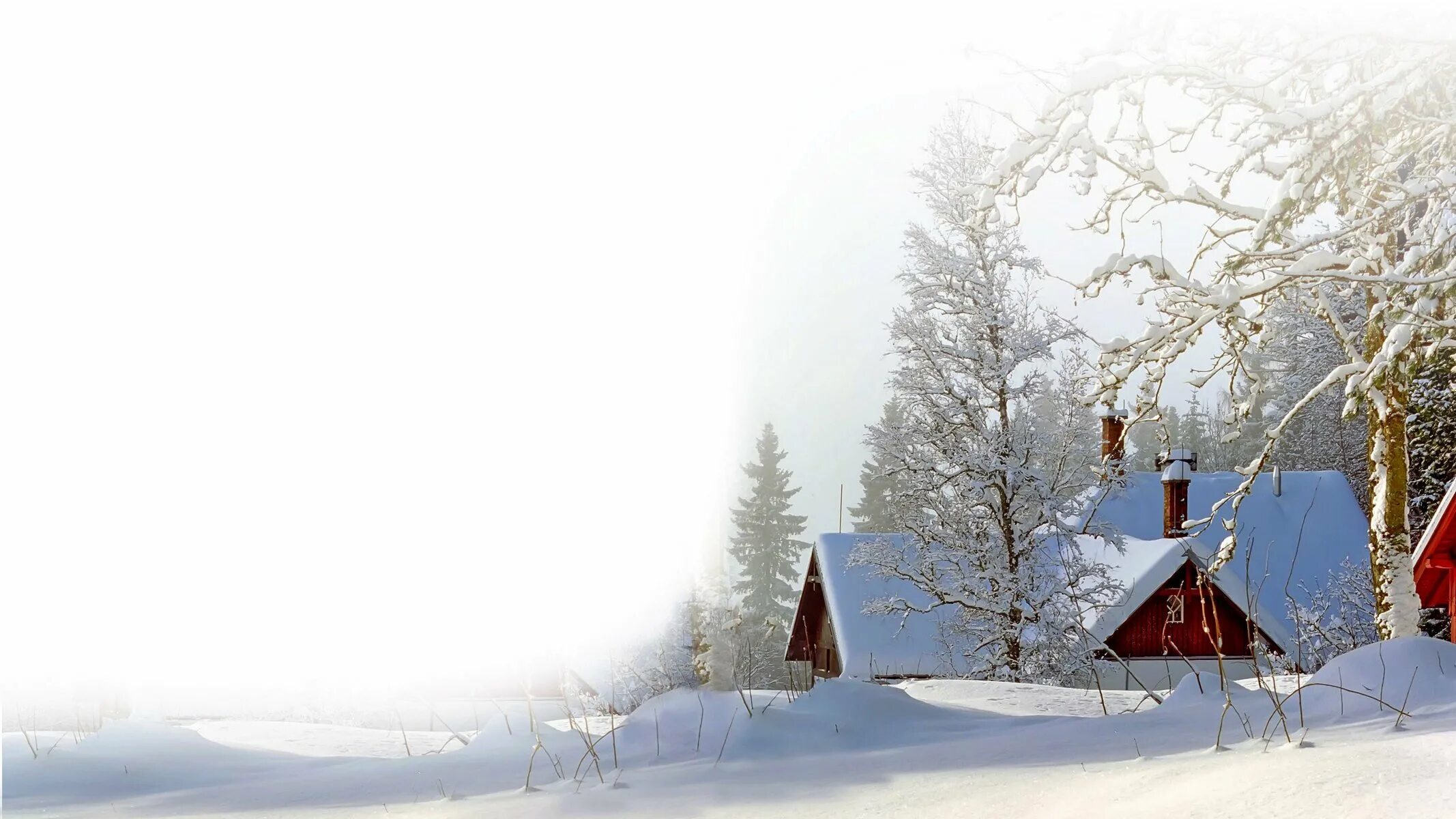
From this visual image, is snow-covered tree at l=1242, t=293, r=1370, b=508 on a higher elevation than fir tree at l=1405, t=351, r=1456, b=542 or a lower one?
higher

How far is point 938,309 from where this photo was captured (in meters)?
18.4

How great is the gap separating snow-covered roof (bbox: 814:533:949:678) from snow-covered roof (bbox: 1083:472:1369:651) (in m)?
3.26

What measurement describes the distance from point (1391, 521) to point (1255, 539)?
11.5 metres

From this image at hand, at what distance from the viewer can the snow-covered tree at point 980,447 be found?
18.0 metres

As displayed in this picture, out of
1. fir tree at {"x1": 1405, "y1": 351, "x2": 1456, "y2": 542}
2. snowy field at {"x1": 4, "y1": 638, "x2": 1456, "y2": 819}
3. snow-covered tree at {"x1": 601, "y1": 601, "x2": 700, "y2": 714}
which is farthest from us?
snow-covered tree at {"x1": 601, "y1": 601, "x2": 700, "y2": 714}

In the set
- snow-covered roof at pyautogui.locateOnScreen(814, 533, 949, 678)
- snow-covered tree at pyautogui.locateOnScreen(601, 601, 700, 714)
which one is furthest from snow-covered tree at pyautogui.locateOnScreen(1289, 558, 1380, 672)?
snow-covered tree at pyautogui.locateOnScreen(601, 601, 700, 714)

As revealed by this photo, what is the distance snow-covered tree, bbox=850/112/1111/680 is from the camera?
18.0 metres

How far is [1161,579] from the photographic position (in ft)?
71.4

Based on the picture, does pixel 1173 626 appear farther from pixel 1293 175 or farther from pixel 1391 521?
pixel 1293 175

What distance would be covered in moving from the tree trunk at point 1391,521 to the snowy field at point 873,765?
15.7 ft

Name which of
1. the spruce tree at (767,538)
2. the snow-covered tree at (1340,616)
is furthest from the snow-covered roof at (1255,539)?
the spruce tree at (767,538)

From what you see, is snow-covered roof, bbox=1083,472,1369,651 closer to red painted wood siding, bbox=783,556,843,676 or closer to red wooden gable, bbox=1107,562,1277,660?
red wooden gable, bbox=1107,562,1277,660

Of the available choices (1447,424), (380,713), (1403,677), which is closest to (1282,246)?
(1403,677)

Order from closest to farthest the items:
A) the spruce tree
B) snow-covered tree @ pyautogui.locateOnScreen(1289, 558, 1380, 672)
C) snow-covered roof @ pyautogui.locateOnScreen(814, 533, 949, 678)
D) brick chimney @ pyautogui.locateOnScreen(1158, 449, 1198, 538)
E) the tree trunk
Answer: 1. the tree trunk
2. snow-covered tree @ pyautogui.locateOnScreen(1289, 558, 1380, 672)
3. snow-covered roof @ pyautogui.locateOnScreen(814, 533, 949, 678)
4. brick chimney @ pyautogui.locateOnScreen(1158, 449, 1198, 538)
5. the spruce tree
